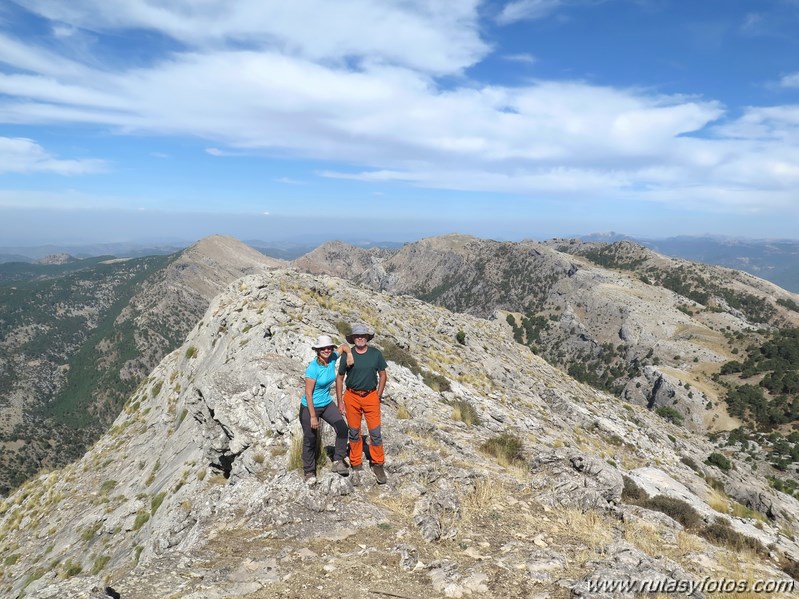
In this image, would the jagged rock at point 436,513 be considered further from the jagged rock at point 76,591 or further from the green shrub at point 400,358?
the green shrub at point 400,358

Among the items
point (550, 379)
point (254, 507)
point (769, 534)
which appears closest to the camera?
point (254, 507)

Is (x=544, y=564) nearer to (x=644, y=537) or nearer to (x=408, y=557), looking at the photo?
(x=408, y=557)

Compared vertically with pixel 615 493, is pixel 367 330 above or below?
above

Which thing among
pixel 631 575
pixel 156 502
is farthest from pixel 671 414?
pixel 156 502

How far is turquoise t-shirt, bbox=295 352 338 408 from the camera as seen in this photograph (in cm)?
1000

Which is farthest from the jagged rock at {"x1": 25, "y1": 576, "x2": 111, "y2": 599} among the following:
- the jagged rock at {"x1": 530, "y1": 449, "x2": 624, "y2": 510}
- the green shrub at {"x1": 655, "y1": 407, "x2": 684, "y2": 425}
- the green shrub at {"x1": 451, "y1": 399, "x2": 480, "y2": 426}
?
the green shrub at {"x1": 655, "y1": 407, "x2": 684, "y2": 425}

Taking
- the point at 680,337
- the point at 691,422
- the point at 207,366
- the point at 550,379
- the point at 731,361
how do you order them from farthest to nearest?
the point at 680,337 → the point at 731,361 → the point at 691,422 → the point at 550,379 → the point at 207,366

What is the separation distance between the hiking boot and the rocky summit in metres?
0.23

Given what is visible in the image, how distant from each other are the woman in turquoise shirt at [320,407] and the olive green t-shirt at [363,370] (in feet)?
0.65

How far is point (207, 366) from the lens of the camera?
73.0ft

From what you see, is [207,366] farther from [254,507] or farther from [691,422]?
[691,422]

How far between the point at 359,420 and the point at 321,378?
1.42 m

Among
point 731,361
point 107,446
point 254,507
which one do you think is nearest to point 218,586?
point 254,507

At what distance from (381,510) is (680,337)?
152439mm
